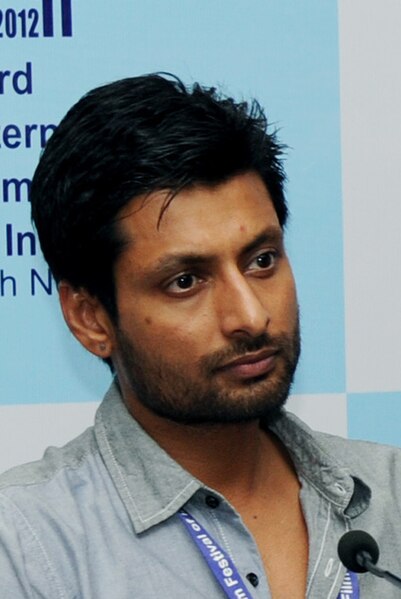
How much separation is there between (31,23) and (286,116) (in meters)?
0.44

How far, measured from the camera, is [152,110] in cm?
172

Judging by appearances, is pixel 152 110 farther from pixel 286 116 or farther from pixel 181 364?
pixel 286 116

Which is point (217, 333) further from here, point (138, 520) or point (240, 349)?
point (138, 520)

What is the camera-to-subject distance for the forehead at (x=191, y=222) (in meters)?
1.67

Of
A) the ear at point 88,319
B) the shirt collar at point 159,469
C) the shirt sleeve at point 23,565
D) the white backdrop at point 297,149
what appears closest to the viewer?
the shirt sleeve at point 23,565

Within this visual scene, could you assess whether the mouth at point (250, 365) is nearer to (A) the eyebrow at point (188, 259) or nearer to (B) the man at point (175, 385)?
(B) the man at point (175, 385)

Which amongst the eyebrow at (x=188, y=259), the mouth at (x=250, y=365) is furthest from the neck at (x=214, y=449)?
the eyebrow at (x=188, y=259)

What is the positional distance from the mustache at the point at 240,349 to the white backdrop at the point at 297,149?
1.82 feet

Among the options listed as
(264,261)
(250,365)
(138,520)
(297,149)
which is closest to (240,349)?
(250,365)

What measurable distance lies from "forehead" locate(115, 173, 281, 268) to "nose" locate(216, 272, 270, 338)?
2.0 inches

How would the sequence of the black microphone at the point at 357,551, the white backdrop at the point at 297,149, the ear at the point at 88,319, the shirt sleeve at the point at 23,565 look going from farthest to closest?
the white backdrop at the point at 297,149 → the ear at the point at 88,319 → the shirt sleeve at the point at 23,565 → the black microphone at the point at 357,551

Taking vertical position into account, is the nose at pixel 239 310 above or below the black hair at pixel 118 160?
below

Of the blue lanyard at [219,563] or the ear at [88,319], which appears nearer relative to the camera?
the blue lanyard at [219,563]

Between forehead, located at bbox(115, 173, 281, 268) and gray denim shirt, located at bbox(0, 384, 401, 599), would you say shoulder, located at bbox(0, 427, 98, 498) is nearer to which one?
gray denim shirt, located at bbox(0, 384, 401, 599)
